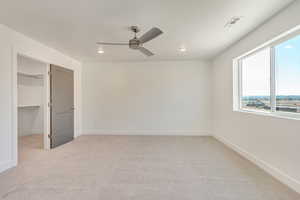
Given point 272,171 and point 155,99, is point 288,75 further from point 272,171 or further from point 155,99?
point 155,99

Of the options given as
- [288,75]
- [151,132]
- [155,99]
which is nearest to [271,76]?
[288,75]

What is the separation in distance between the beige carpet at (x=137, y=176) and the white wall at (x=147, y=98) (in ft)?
4.95

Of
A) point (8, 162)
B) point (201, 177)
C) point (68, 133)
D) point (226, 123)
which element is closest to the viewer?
point (201, 177)

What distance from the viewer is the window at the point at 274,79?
2.22 metres

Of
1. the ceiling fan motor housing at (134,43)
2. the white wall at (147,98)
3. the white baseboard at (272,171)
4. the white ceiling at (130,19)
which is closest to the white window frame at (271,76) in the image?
the white ceiling at (130,19)

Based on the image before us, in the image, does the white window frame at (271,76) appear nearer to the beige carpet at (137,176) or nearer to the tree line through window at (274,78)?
the tree line through window at (274,78)

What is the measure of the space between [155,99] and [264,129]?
10.5 feet

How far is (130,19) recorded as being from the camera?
246 centimetres

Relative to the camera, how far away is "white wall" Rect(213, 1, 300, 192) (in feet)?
6.88

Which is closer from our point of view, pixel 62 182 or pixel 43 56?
pixel 62 182

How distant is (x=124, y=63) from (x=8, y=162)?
377 cm

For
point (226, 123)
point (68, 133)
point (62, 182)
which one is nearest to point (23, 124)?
point (68, 133)

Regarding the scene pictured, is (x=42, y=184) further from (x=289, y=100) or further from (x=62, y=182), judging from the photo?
(x=289, y=100)

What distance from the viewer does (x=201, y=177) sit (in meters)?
2.43
